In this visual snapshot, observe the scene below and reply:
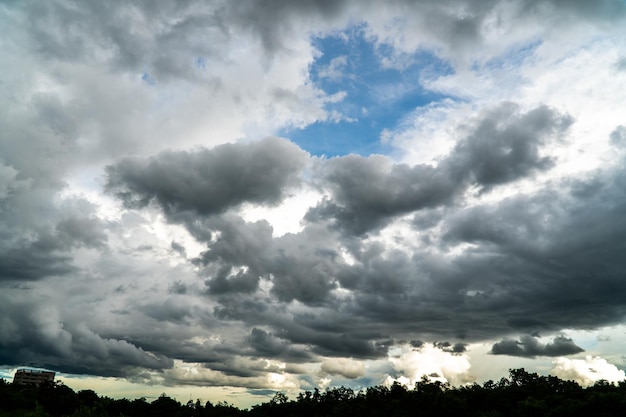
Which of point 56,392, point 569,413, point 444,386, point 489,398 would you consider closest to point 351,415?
point 444,386

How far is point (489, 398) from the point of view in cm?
9750

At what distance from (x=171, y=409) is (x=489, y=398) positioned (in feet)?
448

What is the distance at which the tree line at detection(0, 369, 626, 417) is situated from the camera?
235ft

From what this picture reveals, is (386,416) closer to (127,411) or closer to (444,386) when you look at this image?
(444,386)

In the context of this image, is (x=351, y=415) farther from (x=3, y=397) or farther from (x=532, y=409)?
(x=3, y=397)

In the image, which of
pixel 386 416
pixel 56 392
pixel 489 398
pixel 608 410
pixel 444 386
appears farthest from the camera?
pixel 56 392

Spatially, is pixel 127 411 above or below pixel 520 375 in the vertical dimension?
below

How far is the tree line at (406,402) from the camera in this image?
71.7 meters

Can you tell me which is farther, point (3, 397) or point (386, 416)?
point (3, 397)

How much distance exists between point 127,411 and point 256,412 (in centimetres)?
5239

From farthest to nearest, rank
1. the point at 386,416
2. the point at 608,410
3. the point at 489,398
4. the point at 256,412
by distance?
the point at 256,412
the point at 386,416
the point at 489,398
the point at 608,410

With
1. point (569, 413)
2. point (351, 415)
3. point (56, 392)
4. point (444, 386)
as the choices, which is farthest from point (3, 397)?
point (569, 413)

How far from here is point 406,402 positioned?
107 metres

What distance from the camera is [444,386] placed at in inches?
5039
